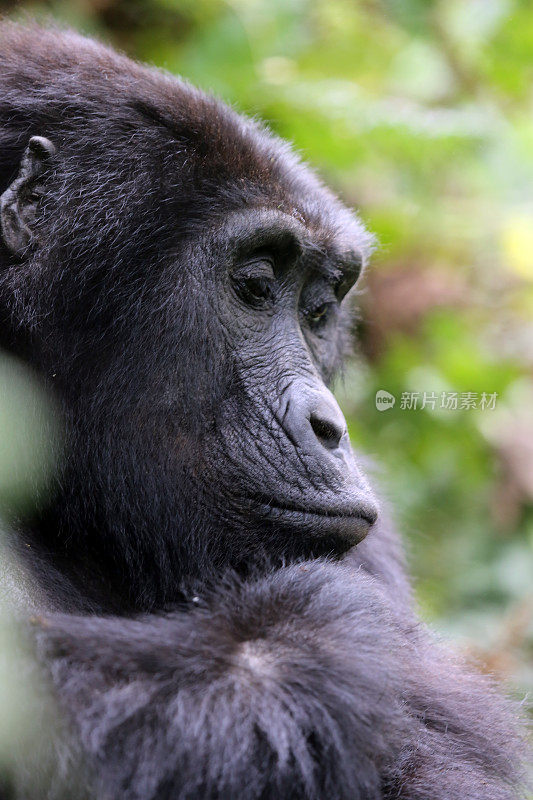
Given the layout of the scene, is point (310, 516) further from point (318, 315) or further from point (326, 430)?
point (318, 315)

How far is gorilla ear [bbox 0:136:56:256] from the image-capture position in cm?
279

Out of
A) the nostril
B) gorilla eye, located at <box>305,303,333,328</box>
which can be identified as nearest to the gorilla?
the nostril

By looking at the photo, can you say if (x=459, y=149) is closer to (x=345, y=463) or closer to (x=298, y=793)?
(x=345, y=463)

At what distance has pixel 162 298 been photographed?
112 inches

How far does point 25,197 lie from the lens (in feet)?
9.32

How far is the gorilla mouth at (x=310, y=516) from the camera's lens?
2852mm

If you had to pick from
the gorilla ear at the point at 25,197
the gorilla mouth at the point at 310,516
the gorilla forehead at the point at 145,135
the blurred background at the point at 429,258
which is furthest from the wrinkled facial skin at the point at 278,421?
the blurred background at the point at 429,258

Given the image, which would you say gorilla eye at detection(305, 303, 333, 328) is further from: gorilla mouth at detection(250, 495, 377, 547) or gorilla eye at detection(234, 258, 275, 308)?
gorilla mouth at detection(250, 495, 377, 547)

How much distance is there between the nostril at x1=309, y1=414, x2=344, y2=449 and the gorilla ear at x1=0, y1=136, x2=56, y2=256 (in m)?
0.98

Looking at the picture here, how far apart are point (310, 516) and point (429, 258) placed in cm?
433

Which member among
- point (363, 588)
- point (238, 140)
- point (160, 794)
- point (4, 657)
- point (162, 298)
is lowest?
point (160, 794)

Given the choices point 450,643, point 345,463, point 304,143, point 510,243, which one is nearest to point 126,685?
point 345,463

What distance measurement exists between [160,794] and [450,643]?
1743 millimetres

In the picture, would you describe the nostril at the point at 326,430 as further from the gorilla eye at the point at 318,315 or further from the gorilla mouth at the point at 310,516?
the gorilla eye at the point at 318,315
